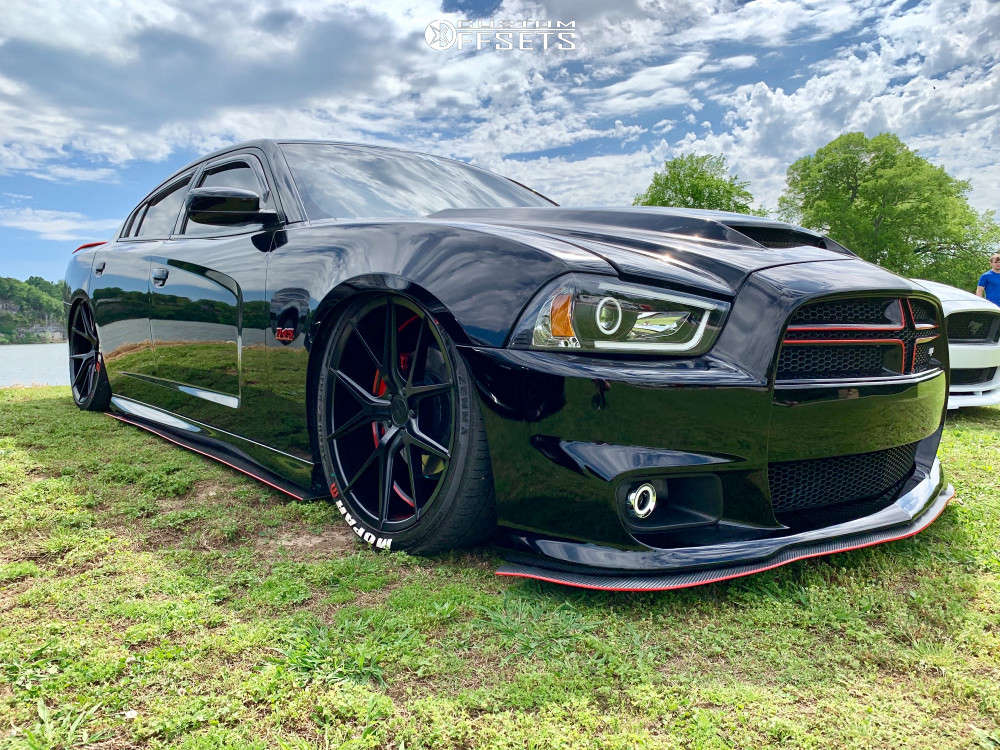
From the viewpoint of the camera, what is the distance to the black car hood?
6.33ft

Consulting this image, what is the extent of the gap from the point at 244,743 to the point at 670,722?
2.66 feet

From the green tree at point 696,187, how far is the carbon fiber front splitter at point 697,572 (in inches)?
1367

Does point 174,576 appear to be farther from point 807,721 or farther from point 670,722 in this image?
point 807,721

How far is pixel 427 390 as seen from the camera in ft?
7.13

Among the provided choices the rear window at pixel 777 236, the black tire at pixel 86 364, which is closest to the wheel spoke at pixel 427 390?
the rear window at pixel 777 236

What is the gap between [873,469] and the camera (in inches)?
86.3

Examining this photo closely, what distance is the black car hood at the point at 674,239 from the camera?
193cm

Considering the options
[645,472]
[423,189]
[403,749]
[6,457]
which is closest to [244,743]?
[403,749]

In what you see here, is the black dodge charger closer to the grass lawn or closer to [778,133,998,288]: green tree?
the grass lawn

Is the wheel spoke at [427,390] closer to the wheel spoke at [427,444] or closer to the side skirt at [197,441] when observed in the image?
the wheel spoke at [427,444]

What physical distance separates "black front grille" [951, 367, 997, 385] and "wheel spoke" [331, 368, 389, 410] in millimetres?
4643

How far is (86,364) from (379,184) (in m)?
3.09

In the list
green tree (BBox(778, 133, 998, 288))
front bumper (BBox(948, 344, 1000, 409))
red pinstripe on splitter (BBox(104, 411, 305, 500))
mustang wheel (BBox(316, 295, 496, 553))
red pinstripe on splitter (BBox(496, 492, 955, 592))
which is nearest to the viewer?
red pinstripe on splitter (BBox(496, 492, 955, 592))

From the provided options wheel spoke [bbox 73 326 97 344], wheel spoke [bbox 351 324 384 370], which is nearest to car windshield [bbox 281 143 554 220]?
wheel spoke [bbox 351 324 384 370]
